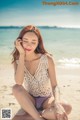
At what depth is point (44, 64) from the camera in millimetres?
1923

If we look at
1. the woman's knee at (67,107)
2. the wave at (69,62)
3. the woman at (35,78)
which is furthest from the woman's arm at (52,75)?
the wave at (69,62)

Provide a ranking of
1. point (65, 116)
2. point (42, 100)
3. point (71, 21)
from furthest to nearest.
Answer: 1. point (71, 21)
2. point (42, 100)
3. point (65, 116)

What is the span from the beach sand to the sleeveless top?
0.55 feet

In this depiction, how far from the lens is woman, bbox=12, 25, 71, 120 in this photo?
1843 millimetres

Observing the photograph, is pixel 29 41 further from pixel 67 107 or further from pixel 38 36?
pixel 67 107

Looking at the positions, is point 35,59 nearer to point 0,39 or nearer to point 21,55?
point 21,55

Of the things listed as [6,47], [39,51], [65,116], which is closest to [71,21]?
[39,51]

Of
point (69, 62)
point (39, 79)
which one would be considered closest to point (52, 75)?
point (39, 79)

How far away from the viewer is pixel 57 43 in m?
2.17

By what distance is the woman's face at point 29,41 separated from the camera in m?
1.83

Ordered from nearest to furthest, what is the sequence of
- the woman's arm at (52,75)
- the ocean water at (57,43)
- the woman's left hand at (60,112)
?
the woman's left hand at (60,112)
the woman's arm at (52,75)
the ocean water at (57,43)

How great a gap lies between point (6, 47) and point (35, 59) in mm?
245

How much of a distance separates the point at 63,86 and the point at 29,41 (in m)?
0.48

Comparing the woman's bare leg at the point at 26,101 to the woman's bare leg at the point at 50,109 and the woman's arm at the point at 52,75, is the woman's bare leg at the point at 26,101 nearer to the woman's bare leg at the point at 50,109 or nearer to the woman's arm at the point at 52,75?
the woman's bare leg at the point at 50,109
